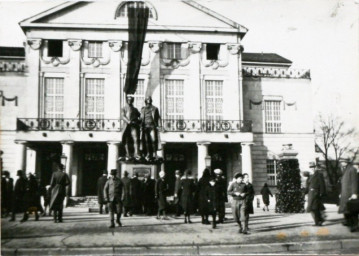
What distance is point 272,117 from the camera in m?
29.6

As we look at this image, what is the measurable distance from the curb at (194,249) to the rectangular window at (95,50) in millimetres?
20725

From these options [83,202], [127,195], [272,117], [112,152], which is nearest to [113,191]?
[127,195]

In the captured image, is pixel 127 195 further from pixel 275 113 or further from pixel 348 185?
pixel 275 113

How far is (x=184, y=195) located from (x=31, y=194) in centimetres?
435

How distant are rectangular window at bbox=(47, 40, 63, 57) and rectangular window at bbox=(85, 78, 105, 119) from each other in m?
2.44

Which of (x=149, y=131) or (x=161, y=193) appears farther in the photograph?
(x=149, y=131)

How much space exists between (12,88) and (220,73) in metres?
12.5

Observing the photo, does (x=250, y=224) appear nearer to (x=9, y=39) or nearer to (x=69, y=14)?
(x=9, y=39)

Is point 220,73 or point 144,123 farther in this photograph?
point 220,73

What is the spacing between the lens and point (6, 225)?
1119cm

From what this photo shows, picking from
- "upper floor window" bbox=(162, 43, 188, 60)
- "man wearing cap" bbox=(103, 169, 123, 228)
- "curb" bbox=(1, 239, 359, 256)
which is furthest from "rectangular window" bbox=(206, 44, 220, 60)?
"curb" bbox=(1, 239, 359, 256)

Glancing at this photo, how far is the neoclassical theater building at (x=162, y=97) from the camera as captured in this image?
2603 cm

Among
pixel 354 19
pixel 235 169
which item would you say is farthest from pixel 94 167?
pixel 354 19

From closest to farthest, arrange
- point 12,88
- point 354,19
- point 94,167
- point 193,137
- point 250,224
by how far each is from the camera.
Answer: point 354,19, point 250,224, point 12,88, point 193,137, point 94,167
